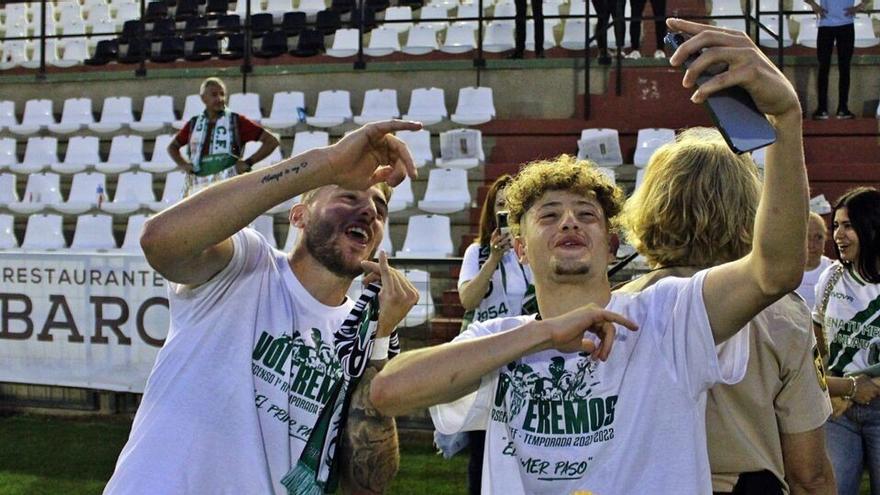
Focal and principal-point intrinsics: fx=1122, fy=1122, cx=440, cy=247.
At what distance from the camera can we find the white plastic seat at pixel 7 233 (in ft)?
37.3

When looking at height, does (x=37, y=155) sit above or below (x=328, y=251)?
below

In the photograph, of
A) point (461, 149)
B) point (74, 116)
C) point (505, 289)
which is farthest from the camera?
point (74, 116)

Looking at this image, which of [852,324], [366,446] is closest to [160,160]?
[852,324]

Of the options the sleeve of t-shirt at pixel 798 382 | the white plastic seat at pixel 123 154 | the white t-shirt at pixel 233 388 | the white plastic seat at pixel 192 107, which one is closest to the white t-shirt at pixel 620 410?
the sleeve of t-shirt at pixel 798 382

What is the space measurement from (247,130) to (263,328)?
6.89 metres

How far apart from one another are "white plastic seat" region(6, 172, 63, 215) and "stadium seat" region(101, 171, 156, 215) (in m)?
0.76

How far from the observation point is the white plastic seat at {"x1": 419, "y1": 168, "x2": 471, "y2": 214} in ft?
33.8

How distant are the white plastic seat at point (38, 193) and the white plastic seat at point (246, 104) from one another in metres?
2.11

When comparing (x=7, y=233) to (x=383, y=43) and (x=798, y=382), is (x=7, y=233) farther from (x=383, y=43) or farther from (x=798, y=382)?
(x=798, y=382)

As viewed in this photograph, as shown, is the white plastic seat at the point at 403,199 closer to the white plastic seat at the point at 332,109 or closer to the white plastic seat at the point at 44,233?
the white plastic seat at the point at 332,109

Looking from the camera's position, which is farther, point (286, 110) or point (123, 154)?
point (123, 154)

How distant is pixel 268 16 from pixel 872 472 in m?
11.6

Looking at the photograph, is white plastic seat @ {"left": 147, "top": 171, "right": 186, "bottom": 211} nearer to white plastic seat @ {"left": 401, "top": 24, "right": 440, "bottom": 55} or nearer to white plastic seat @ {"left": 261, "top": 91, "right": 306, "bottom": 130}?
white plastic seat @ {"left": 261, "top": 91, "right": 306, "bottom": 130}

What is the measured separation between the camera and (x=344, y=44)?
44.7 feet
